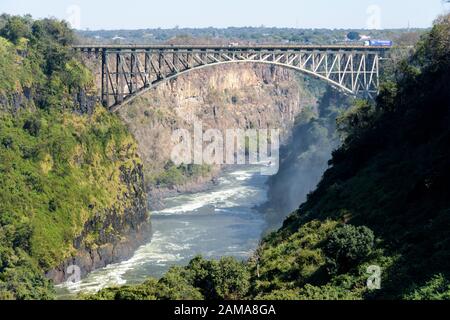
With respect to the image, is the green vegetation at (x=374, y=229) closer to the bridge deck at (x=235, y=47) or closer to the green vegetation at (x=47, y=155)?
the green vegetation at (x=47, y=155)

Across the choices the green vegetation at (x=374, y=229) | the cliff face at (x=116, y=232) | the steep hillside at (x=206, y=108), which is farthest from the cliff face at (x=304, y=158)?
the green vegetation at (x=374, y=229)

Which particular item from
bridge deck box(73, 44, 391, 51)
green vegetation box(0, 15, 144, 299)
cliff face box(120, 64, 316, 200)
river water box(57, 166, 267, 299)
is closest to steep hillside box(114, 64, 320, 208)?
cliff face box(120, 64, 316, 200)

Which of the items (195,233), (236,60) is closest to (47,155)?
(195,233)

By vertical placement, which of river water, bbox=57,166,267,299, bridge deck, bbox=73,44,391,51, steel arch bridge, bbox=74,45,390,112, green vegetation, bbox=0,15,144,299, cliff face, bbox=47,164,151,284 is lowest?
river water, bbox=57,166,267,299

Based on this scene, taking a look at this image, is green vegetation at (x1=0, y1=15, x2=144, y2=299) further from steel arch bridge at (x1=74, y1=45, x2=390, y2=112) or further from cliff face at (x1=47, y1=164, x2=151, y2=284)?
steel arch bridge at (x1=74, y1=45, x2=390, y2=112)

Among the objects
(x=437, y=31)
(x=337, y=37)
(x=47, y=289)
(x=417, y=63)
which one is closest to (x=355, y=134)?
(x=437, y=31)

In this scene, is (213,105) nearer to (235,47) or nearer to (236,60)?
(235,47)
